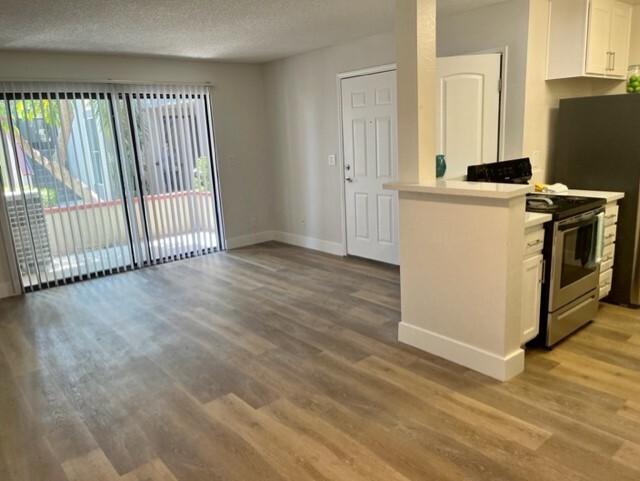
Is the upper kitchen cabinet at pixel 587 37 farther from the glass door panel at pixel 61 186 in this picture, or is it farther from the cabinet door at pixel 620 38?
the glass door panel at pixel 61 186

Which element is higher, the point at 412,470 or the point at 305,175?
the point at 305,175

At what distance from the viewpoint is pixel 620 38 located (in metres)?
3.87

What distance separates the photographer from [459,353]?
9.55 ft

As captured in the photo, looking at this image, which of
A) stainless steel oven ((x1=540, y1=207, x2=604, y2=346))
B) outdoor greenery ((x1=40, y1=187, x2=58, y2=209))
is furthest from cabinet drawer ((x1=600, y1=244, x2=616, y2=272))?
outdoor greenery ((x1=40, y1=187, x2=58, y2=209))

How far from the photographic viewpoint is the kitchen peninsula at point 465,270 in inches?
102

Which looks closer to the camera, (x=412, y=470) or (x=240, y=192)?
(x=412, y=470)

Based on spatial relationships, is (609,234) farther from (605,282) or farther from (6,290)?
(6,290)

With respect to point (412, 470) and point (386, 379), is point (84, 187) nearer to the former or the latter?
point (386, 379)

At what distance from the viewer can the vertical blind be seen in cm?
467

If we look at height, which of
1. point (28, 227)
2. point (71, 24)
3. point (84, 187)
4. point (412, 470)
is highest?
point (71, 24)

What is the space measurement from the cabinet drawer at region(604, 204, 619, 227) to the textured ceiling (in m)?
1.85

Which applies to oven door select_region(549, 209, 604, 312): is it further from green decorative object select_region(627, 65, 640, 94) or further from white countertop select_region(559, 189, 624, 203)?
green decorative object select_region(627, 65, 640, 94)

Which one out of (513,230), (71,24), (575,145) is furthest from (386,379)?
(71,24)

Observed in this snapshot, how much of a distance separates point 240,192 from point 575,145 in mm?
4081
